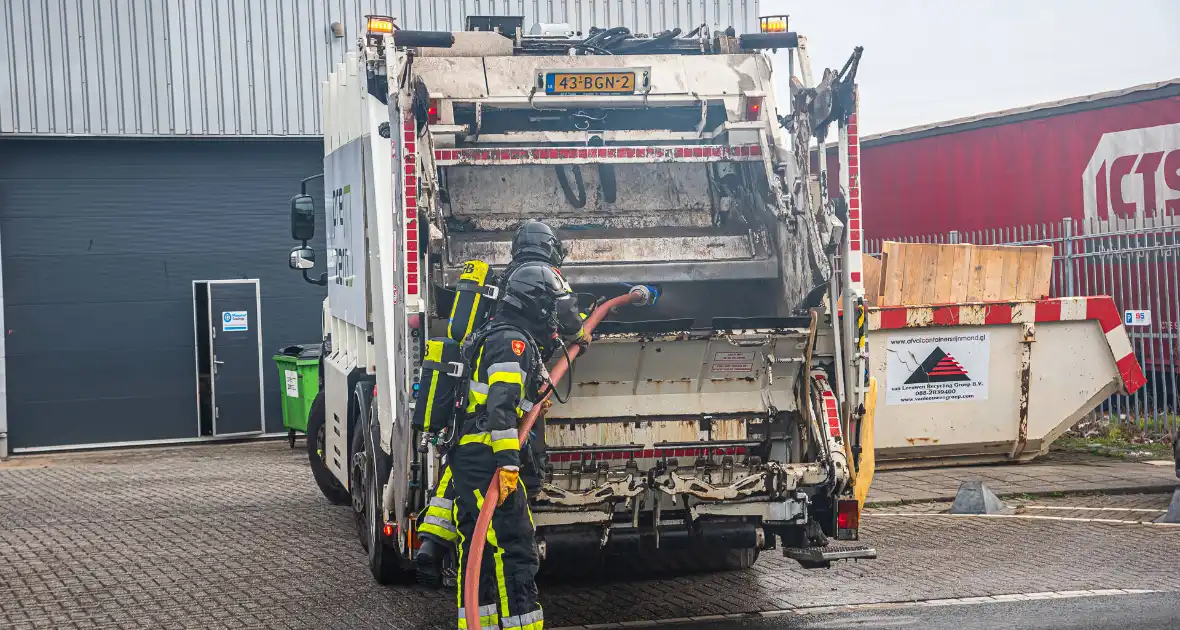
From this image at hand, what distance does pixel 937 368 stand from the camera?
1142 cm

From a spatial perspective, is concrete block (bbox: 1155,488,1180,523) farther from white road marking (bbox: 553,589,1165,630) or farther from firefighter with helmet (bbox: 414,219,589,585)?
firefighter with helmet (bbox: 414,219,589,585)

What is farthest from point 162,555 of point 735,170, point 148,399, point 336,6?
point 336,6

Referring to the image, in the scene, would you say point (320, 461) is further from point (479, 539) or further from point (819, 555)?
point (819, 555)

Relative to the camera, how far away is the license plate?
7.42 metres

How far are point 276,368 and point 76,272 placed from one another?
2.45 metres

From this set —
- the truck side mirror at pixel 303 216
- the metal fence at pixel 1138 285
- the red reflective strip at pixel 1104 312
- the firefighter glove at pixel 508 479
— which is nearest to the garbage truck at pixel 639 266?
the firefighter glove at pixel 508 479

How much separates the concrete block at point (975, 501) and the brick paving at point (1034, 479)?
55 centimetres

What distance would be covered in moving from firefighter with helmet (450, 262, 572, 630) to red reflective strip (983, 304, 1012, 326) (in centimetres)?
644

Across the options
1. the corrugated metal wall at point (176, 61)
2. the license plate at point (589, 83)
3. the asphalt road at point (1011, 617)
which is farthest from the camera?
the corrugated metal wall at point (176, 61)

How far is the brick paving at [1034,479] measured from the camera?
10.5 metres

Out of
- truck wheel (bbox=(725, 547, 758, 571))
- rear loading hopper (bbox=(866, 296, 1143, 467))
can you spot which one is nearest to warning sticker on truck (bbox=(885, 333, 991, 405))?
rear loading hopper (bbox=(866, 296, 1143, 467))

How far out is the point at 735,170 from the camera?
753 cm

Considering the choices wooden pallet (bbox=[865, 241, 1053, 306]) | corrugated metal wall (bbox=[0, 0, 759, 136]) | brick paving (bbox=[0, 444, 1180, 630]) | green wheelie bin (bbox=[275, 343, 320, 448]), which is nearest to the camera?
brick paving (bbox=[0, 444, 1180, 630])

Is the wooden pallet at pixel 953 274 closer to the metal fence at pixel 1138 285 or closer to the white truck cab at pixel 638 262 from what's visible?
the metal fence at pixel 1138 285
